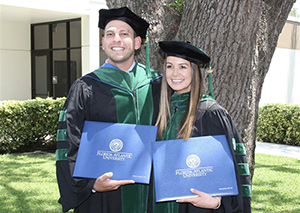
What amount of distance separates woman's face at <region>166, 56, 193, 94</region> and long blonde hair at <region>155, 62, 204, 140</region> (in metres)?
0.03

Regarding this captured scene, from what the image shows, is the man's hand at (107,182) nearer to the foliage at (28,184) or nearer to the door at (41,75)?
the foliage at (28,184)

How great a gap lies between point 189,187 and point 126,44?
0.98m

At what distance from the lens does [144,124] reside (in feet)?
8.38

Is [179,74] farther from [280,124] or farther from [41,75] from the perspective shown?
[41,75]

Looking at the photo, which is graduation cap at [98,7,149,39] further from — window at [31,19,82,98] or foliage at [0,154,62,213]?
window at [31,19,82,98]

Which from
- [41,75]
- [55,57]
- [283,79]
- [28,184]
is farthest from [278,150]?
[41,75]

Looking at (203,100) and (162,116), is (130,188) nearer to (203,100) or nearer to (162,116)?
(162,116)

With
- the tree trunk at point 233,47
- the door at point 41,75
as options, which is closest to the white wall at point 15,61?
the door at point 41,75

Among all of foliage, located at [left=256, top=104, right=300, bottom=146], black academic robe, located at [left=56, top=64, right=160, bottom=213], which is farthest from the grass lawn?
black academic robe, located at [left=56, top=64, right=160, bottom=213]

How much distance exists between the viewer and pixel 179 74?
2.42m

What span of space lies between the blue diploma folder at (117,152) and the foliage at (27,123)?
6169 mm

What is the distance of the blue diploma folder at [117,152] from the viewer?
231cm

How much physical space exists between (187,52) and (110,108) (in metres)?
0.58

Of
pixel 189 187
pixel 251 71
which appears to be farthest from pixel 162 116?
pixel 251 71
